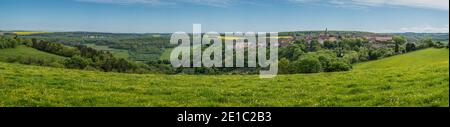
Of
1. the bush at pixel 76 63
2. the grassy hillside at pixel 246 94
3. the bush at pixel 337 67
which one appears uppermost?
the grassy hillside at pixel 246 94

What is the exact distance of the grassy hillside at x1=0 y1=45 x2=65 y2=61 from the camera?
74.2 metres

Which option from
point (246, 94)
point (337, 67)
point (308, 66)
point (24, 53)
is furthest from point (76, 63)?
point (246, 94)

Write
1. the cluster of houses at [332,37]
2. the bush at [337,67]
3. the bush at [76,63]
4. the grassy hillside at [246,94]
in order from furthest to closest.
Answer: the cluster of houses at [332,37]
the bush at [76,63]
the bush at [337,67]
the grassy hillside at [246,94]

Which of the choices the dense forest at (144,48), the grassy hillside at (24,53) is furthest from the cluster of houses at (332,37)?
the grassy hillside at (24,53)

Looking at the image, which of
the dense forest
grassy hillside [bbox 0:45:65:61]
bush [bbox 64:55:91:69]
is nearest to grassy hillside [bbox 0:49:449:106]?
the dense forest

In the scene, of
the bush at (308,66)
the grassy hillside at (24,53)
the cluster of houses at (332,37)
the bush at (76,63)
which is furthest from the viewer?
the cluster of houses at (332,37)

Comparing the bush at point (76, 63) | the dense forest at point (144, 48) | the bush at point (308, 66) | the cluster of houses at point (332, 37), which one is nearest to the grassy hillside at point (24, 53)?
the dense forest at point (144, 48)

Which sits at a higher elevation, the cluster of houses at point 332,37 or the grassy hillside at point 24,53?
the cluster of houses at point 332,37

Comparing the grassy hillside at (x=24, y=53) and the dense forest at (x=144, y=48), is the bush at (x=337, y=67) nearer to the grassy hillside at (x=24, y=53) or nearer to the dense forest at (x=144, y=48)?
the dense forest at (x=144, y=48)

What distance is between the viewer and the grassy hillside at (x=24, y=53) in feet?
244

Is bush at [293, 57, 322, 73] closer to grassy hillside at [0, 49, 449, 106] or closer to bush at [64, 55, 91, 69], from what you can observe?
bush at [64, 55, 91, 69]

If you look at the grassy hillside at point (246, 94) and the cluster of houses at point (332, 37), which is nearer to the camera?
the grassy hillside at point (246, 94)
